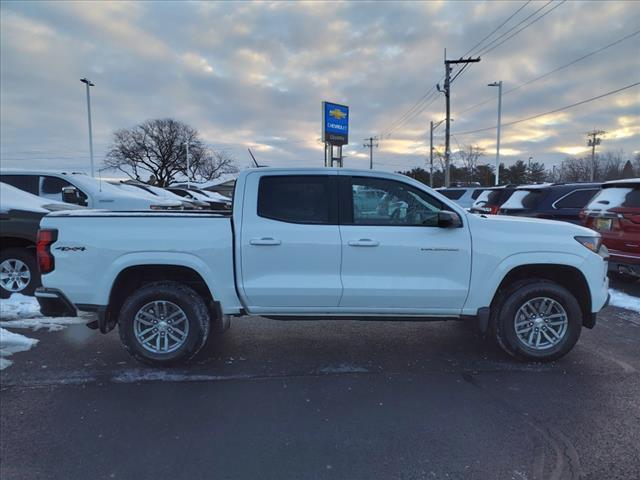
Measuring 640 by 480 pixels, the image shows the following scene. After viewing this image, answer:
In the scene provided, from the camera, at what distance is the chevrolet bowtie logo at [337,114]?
2477 cm

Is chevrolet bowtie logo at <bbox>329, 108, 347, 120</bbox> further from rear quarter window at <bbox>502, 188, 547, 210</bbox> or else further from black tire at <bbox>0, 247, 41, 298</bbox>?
black tire at <bbox>0, 247, 41, 298</bbox>

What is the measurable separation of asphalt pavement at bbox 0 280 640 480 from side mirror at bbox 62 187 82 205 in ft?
13.8

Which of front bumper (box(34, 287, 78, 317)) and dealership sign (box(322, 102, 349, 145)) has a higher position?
dealership sign (box(322, 102, 349, 145))

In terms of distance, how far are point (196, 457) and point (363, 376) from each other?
1.67m

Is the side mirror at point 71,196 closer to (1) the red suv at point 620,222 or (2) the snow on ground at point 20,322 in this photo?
(2) the snow on ground at point 20,322

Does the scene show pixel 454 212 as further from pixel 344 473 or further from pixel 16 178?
pixel 16 178

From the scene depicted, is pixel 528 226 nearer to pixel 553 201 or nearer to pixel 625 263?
pixel 625 263

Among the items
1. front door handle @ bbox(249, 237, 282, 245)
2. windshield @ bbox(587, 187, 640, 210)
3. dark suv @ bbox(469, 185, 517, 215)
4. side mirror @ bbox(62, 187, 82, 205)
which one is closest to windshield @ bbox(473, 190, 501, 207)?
dark suv @ bbox(469, 185, 517, 215)

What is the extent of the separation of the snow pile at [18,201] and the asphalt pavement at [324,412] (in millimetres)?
2517

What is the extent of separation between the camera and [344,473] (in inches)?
104

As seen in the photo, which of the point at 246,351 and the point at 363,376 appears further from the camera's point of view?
the point at 246,351

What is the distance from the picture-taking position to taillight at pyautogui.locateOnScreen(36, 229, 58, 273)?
158 inches

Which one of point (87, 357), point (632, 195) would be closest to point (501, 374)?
point (87, 357)

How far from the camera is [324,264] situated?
4035mm
